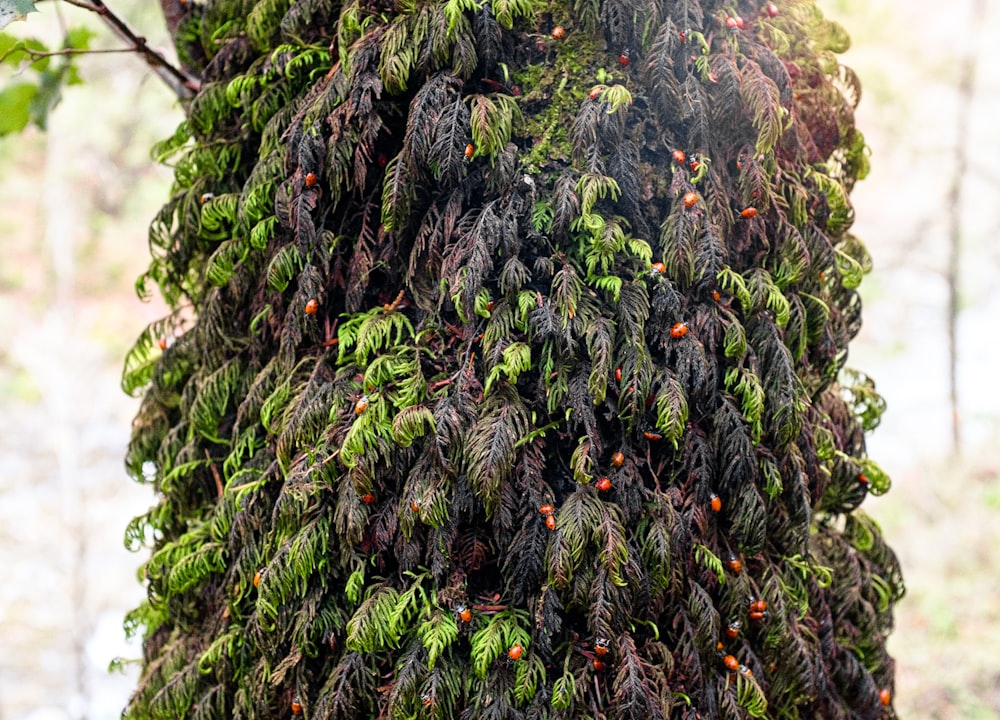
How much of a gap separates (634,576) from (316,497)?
635 mm

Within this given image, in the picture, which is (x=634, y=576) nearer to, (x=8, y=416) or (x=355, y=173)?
(x=355, y=173)

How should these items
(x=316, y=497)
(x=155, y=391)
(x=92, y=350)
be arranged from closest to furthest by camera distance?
1. (x=316, y=497)
2. (x=155, y=391)
3. (x=92, y=350)

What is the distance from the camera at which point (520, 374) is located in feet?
4.45

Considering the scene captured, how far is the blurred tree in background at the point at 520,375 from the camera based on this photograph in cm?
132

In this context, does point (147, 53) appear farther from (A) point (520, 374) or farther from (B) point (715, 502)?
(B) point (715, 502)

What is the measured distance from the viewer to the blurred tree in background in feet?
4.32

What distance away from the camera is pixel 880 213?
9062mm

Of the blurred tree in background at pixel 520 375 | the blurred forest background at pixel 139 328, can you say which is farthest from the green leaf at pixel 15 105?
the blurred forest background at pixel 139 328

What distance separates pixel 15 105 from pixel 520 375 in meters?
2.19

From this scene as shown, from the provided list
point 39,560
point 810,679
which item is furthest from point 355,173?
point 39,560

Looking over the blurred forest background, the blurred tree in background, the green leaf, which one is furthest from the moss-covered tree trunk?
the blurred forest background

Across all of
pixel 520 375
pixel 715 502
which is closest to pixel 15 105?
pixel 520 375

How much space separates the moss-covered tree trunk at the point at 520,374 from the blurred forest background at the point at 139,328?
489 centimetres

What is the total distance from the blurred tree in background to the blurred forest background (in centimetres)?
489
